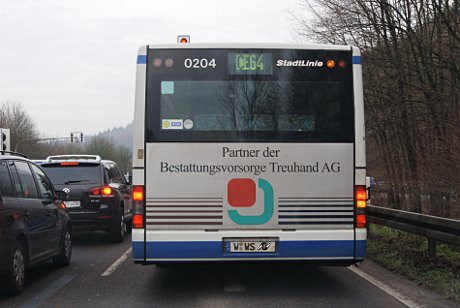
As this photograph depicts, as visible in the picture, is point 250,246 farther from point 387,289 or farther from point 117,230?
point 117,230

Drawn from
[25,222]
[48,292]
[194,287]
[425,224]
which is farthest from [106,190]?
[425,224]

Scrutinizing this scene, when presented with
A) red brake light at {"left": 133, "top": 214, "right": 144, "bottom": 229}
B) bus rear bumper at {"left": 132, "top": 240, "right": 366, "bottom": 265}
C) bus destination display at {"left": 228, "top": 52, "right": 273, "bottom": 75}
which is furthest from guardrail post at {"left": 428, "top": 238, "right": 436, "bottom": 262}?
red brake light at {"left": 133, "top": 214, "right": 144, "bottom": 229}

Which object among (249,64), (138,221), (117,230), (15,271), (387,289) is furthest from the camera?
(117,230)

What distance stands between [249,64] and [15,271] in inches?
149

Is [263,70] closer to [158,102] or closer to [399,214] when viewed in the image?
[158,102]

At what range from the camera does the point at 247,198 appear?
6.75 m

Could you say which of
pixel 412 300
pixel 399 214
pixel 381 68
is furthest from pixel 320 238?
pixel 381 68

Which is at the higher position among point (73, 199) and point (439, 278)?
point (73, 199)

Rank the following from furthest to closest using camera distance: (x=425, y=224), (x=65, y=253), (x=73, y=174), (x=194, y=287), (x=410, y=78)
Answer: (x=410, y=78) → (x=73, y=174) → (x=65, y=253) → (x=425, y=224) → (x=194, y=287)

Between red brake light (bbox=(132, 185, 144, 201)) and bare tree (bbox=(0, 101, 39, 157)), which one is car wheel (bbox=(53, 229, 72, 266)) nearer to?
red brake light (bbox=(132, 185, 144, 201))

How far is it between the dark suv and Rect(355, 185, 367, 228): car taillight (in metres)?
6.83

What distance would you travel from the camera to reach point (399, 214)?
31.2ft

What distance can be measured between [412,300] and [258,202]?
2.10 m

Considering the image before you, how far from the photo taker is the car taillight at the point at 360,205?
267 inches
